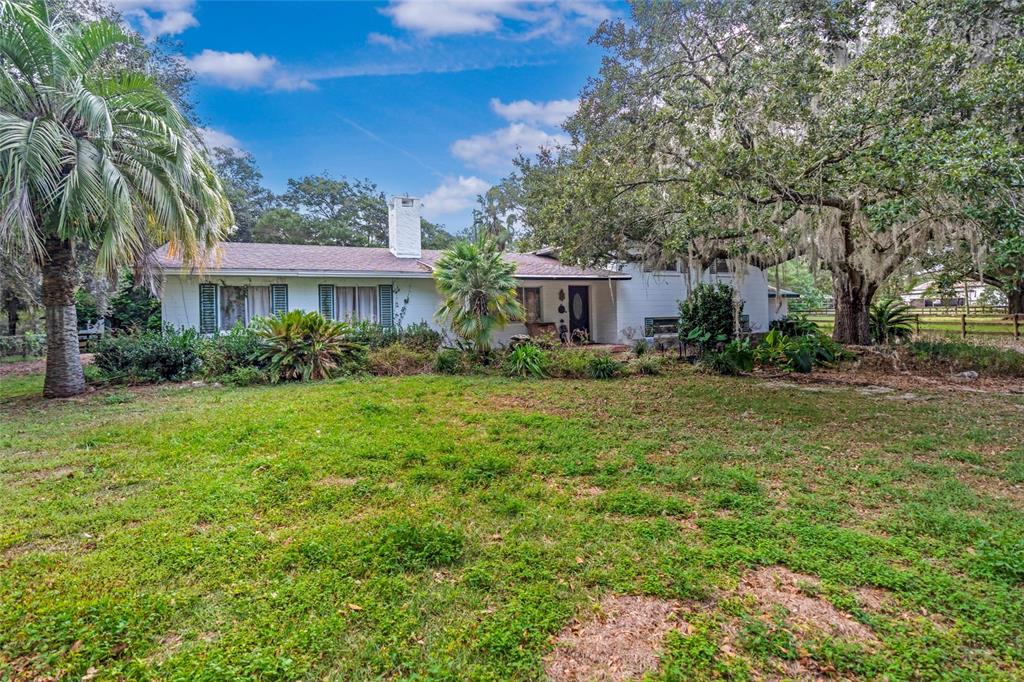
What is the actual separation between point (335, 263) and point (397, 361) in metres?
4.28

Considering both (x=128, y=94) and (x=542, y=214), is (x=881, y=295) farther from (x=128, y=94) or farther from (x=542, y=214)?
(x=128, y=94)

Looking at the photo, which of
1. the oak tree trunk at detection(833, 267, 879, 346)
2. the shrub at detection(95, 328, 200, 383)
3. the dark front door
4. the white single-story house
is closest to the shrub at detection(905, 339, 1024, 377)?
the oak tree trunk at detection(833, 267, 879, 346)

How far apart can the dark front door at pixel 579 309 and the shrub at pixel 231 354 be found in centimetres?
911

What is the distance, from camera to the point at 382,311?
1329cm

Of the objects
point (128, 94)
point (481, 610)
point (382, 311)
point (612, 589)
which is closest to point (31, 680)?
point (481, 610)

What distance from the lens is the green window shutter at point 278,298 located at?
483 inches

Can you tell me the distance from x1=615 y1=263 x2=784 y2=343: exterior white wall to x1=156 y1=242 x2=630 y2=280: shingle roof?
2.07ft

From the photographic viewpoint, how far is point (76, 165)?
663 cm

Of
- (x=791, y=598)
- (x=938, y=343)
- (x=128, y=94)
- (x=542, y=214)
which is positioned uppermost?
(x=128, y=94)

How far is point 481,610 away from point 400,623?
0.40m

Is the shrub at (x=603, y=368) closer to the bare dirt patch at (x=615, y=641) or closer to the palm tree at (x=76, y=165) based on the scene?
the bare dirt patch at (x=615, y=641)

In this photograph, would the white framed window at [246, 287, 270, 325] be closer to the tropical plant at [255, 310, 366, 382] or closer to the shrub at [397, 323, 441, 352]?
the tropical plant at [255, 310, 366, 382]

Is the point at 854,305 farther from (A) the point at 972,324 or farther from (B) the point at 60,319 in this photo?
(B) the point at 60,319

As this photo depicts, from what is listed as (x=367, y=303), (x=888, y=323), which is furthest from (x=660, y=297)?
(x=367, y=303)
